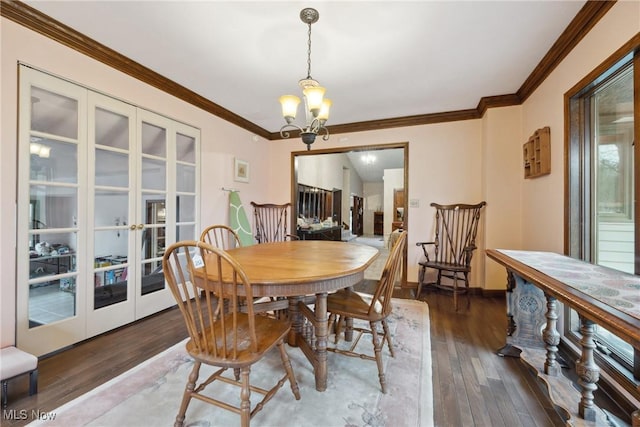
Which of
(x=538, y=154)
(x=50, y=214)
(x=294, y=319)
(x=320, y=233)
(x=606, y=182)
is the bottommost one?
(x=294, y=319)

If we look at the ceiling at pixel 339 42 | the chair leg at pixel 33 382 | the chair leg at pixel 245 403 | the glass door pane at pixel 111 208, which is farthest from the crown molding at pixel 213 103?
the chair leg at pixel 245 403

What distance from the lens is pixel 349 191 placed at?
34.5 feet

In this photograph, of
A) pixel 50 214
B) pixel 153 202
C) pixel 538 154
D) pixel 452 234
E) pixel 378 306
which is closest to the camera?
pixel 378 306

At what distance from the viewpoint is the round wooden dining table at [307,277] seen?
131cm

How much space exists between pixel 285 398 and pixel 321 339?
1.29ft

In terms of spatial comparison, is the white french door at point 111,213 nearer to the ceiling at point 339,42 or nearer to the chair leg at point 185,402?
the ceiling at point 339,42

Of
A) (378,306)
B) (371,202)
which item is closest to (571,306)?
(378,306)

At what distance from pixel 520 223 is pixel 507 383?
82.7 inches

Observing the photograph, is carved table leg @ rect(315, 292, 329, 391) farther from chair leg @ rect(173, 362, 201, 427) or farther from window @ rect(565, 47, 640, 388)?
window @ rect(565, 47, 640, 388)

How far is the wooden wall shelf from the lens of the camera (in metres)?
2.38

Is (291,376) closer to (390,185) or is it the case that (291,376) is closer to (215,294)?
(215,294)

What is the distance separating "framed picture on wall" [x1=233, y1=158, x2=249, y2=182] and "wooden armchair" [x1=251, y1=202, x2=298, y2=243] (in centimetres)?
52

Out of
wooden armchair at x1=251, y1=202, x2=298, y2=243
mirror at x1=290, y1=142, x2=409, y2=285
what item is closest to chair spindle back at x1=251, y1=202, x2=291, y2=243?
wooden armchair at x1=251, y1=202, x2=298, y2=243

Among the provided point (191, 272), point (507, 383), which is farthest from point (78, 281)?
point (507, 383)
